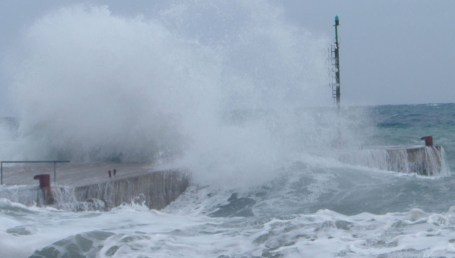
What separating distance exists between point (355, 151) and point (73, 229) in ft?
26.6

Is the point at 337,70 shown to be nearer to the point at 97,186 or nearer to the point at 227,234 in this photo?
the point at 97,186

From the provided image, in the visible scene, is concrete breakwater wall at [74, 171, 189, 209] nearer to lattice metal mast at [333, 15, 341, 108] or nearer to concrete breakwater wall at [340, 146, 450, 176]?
concrete breakwater wall at [340, 146, 450, 176]

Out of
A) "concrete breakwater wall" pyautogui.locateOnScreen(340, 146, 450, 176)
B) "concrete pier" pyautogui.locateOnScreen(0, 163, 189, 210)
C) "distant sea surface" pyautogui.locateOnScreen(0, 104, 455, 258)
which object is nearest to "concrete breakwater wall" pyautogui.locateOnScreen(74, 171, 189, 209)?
"concrete pier" pyautogui.locateOnScreen(0, 163, 189, 210)

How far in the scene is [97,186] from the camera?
9.60 metres

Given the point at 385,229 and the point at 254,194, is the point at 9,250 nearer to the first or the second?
the point at 385,229

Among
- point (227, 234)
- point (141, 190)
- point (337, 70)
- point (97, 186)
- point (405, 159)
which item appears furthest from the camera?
point (337, 70)

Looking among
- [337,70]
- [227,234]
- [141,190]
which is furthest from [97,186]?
[337,70]

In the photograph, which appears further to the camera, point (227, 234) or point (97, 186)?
point (97, 186)

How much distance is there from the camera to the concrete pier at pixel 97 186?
8.97 metres

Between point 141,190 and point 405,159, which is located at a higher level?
point 405,159

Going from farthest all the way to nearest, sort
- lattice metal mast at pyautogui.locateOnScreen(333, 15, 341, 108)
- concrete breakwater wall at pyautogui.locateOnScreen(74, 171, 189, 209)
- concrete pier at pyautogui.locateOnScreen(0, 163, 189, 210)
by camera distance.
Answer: lattice metal mast at pyautogui.locateOnScreen(333, 15, 341, 108)
concrete breakwater wall at pyautogui.locateOnScreen(74, 171, 189, 209)
concrete pier at pyautogui.locateOnScreen(0, 163, 189, 210)

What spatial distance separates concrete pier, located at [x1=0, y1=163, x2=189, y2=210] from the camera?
8969 mm

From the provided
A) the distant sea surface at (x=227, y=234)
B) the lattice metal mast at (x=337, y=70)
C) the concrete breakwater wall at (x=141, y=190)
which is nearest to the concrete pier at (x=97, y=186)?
the concrete breakwater wall at (x=141, y=190)

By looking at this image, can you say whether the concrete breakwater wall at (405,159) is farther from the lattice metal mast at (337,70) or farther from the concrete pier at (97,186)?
the concrete pier at (97,186)
